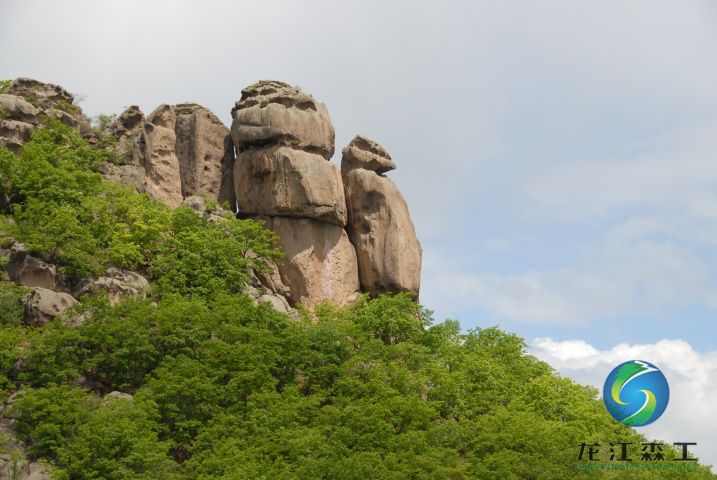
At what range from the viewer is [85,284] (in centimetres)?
4094

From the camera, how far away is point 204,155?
52.2m

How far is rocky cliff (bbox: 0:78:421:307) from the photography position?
48.5 meters

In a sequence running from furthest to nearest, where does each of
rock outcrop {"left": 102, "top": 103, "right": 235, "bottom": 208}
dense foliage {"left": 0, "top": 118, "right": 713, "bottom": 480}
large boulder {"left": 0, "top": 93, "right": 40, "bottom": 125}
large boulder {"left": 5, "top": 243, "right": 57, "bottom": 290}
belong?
1. rock outcrop {"left": 102, "top": 103, "right": 235, "bottom": 208}
2. large boulder {"left": 0, "top": 93, "right": 40, "bottom": 125}
3. large boulder {"left": 5, "top": 243, "right": 57, "bottom": 290}
4. dense foliage {"left": 0, "top": 118, "right": 713, "bottom": 480}

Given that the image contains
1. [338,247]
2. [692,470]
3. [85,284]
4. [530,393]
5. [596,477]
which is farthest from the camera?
[338,247]

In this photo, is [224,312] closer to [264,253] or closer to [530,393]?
[264,253]

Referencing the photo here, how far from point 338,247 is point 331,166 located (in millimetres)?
3823

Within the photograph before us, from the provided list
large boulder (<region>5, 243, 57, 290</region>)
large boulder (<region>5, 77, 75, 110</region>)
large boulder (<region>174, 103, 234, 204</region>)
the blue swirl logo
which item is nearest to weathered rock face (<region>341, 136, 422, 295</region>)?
large boulder (<region>174, 103, 234, 204</region>)

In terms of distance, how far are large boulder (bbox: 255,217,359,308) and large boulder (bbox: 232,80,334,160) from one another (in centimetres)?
375

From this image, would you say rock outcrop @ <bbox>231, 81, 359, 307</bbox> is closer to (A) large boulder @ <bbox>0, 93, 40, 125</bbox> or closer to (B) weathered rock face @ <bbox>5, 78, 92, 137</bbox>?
(B) weathered rock face @ <bbox>5, 78, 92, 137</bbox>

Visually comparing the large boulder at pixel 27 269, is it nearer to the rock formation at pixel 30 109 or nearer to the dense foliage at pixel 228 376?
the dense foliage at pixel 228 376

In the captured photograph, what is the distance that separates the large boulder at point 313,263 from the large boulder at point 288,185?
53cm

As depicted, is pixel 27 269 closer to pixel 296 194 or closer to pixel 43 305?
pixel 43 305

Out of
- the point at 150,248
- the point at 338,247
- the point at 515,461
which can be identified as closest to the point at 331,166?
the point at 338,247

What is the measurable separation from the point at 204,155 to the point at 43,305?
A: 1554 cm
